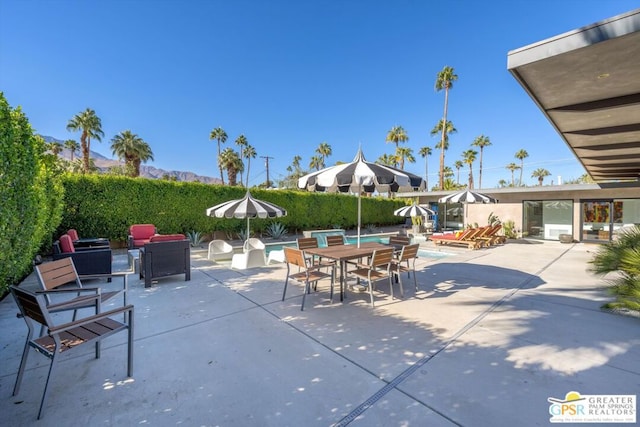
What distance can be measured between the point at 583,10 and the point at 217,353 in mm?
12483

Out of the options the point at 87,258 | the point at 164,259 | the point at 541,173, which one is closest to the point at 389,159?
the point at 164,259

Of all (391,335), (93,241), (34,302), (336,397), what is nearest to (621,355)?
(391,335)

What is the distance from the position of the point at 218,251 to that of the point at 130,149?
27.0 metres

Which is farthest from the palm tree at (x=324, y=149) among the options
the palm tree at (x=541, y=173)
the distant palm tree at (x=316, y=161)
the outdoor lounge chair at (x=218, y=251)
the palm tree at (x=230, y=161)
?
the palm tree at (x=541, y=173)

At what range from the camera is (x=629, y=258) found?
438 centimetres

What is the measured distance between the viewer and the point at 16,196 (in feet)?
13.1

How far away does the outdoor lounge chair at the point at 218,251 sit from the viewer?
876 cm

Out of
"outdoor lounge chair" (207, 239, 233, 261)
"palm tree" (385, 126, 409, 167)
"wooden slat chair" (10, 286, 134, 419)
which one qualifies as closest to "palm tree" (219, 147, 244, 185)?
"palm tree" (385, 126, 409, 167)

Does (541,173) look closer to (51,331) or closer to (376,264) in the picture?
(376,264)

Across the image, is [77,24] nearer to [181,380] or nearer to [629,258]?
[181,380]

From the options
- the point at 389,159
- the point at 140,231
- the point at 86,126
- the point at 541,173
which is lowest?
the point at 140,231

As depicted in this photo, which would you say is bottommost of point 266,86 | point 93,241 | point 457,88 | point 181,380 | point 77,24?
point 181,380

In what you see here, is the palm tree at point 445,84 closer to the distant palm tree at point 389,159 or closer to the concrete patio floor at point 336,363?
the distant palm tree at point 389,159

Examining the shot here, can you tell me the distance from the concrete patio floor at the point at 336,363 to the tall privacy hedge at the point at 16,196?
89cm
